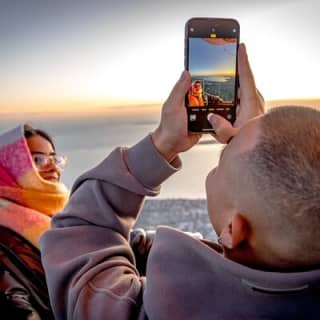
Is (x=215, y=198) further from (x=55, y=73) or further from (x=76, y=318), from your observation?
(x=55, y=73)

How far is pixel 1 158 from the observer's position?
1.14 m

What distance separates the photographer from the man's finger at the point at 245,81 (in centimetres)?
72

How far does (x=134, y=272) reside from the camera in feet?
2.23

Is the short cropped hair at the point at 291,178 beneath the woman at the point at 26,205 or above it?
above

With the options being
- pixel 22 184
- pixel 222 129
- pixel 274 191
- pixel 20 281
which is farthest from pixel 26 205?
pixel 274 191

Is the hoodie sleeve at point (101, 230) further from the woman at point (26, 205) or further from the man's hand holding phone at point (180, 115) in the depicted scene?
the woman at point (26, 205)

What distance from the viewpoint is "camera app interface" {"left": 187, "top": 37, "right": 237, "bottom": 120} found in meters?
0.72

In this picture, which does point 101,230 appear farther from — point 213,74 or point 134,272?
point 213,74

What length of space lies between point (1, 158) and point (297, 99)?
2.37ft

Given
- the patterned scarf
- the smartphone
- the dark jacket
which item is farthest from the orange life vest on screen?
the patterned scarf

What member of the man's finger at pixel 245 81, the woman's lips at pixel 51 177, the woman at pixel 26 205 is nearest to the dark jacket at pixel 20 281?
the woman at pixel 26 205

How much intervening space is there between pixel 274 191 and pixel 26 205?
74 cm

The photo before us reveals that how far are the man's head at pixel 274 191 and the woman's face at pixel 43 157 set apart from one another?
0.69m

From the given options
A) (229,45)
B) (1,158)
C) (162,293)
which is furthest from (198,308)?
(1,158)
